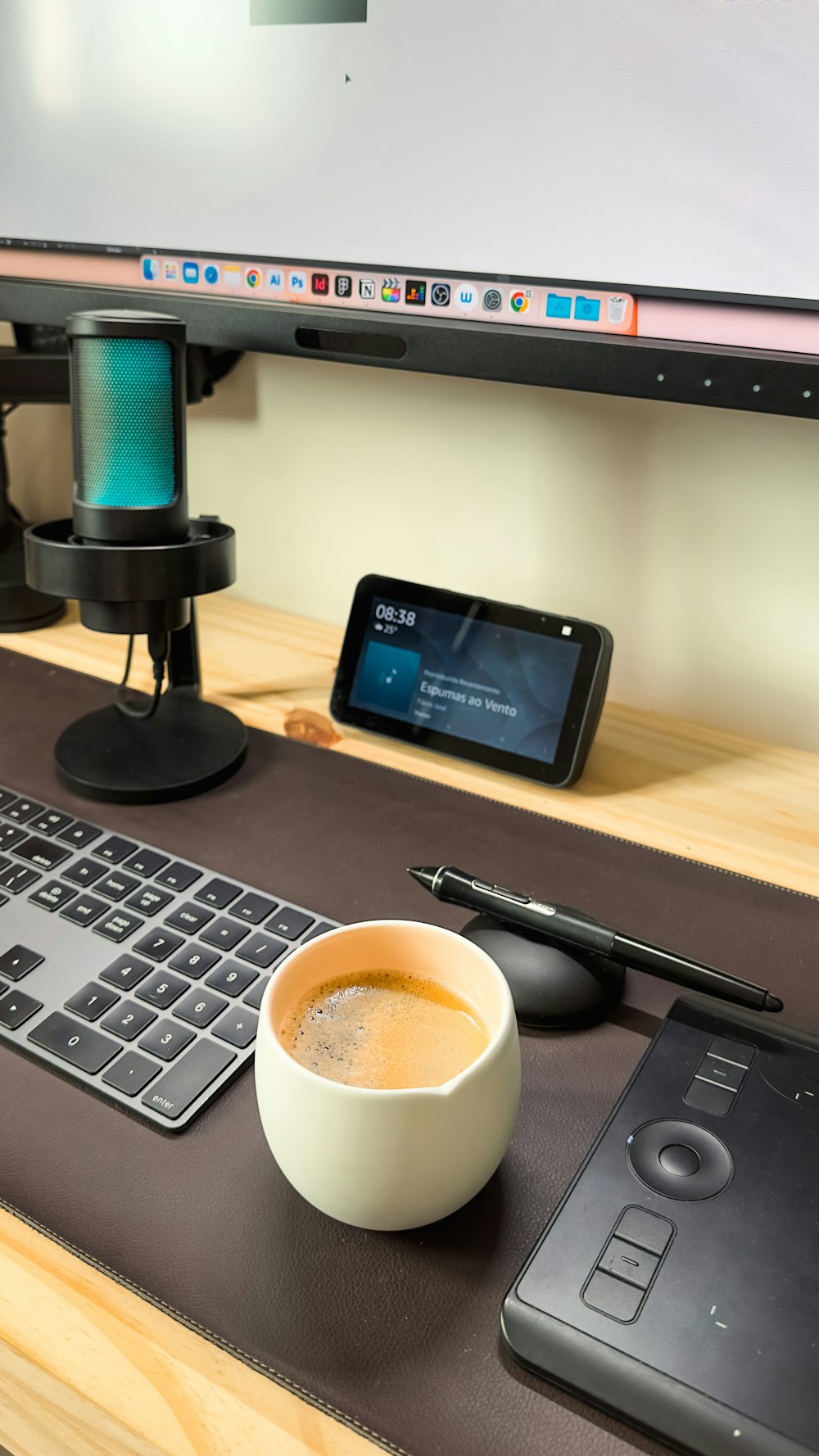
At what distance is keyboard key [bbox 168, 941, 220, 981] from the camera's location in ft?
1.55

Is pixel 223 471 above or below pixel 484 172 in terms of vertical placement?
below

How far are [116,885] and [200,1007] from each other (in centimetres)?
11

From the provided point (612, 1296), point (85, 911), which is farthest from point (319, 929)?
point (612, 1296)

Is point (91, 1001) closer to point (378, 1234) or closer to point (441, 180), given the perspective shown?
point (378, 1234)

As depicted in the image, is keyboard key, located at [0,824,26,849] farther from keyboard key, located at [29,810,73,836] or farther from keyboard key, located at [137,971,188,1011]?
keyboard key, located at [137,971,188,1011]

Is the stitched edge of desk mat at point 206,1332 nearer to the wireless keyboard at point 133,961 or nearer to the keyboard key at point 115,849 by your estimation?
the wireless keyboard at point 133,961

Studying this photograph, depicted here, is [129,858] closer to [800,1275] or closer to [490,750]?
[490,750]

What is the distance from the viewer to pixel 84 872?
54 centimetres

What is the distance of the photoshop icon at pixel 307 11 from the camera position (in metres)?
0.59

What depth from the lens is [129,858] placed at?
55 centimetres

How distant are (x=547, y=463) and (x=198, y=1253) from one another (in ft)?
1.91

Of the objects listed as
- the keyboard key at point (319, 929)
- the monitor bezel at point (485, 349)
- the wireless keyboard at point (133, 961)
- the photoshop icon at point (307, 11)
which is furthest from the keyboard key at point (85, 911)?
the photoshop icon at point (307, 11)

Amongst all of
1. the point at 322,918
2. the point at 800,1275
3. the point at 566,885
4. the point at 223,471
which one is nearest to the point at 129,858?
the point at 322,918

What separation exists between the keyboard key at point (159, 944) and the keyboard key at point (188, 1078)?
0.06 metres
